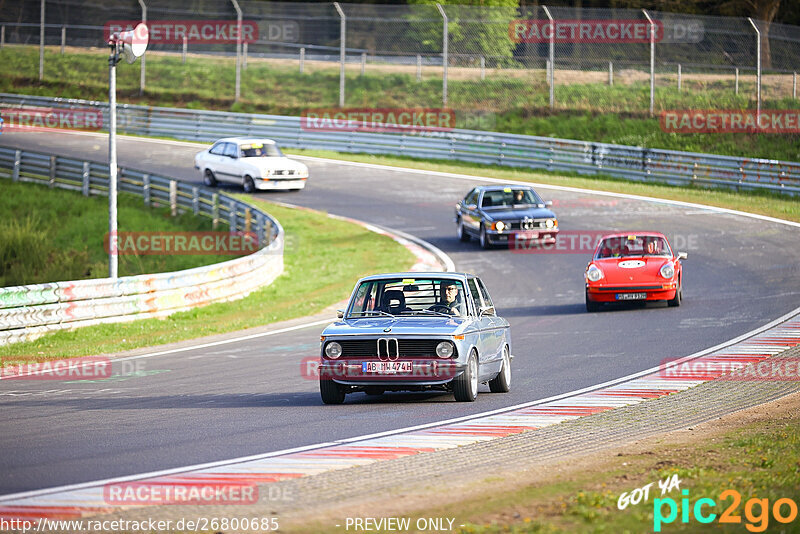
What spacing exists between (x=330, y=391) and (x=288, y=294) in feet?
40.0

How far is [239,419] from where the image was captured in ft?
35.8

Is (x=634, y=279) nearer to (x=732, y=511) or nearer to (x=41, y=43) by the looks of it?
(x=732, y=511)

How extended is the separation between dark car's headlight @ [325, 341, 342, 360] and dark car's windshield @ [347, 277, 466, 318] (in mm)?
818

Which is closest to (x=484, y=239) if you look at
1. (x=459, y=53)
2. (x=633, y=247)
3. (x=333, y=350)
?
(x=633, y=247)

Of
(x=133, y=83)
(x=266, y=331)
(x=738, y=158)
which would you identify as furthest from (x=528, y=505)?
(x=133, y=83)

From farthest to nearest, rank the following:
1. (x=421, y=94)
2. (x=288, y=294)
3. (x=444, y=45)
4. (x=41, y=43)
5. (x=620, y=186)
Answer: (x=41, y=43)
(x=421, y=94)
(x=444, y=45)
(x=620, y=186)
(x=288, y=294)

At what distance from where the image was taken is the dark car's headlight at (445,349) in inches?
451

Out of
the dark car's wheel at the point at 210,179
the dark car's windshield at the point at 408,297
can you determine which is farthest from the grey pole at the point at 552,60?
the dark car's windshield at the point at 408,297

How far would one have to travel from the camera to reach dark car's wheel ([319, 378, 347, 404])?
38.8 ft

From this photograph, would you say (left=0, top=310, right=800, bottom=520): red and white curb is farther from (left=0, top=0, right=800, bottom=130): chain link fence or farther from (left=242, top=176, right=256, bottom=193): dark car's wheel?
(left=0, top=0, right=800, bottom=130): chain link fence

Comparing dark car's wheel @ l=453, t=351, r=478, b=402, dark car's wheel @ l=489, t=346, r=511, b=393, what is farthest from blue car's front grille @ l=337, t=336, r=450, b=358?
dark car's wheel @ l=489, t=346, r=511, b=393

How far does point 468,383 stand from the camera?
11.8 meters

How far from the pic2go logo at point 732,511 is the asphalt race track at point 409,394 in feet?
12.3

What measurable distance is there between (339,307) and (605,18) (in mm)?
22048
